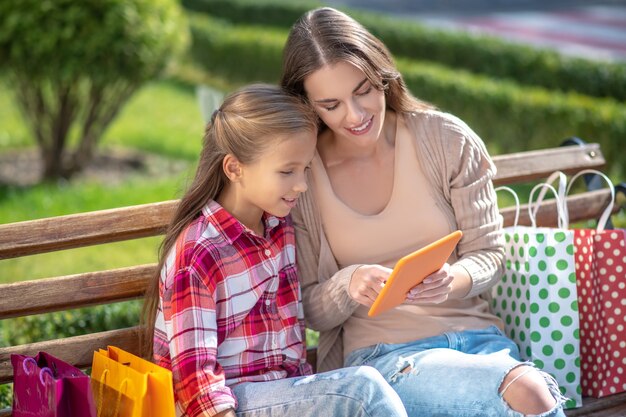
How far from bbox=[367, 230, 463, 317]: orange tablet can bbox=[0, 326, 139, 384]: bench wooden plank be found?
2.66 feet

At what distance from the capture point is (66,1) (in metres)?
7.00

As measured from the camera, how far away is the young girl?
2678mm

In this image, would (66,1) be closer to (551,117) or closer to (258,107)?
(551,117)

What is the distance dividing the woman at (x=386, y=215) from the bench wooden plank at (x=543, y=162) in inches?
20.3

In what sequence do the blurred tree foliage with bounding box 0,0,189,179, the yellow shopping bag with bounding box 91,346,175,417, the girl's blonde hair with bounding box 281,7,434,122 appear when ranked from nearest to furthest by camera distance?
the yellow shopping bag with bounding box 91,346,175,417 → the girl's blonde hair with bounding box 281,7,434,122 → the blurred tree foliage with bounding box 0,0,189,179

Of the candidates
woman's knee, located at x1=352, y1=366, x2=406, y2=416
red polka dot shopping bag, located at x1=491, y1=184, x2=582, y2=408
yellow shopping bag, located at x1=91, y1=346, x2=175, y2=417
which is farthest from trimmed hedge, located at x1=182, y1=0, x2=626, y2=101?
yellow shopping bag, located at x1=91, y1=346, x2=175, y2=417

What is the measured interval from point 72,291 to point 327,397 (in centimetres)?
85

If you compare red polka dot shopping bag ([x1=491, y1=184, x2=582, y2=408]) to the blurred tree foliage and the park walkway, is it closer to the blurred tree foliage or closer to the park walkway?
the blurred tree foliage

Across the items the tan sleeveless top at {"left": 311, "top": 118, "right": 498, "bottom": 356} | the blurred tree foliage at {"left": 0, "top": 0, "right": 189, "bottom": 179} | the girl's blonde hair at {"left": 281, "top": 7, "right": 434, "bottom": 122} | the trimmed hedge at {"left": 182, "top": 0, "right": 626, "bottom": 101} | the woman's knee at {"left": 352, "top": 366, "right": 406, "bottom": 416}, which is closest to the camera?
the woman's knee at {"left": 352, "top": 366, "right": 406, "bottom": 416}

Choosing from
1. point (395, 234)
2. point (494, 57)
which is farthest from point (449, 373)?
point (494, 57)

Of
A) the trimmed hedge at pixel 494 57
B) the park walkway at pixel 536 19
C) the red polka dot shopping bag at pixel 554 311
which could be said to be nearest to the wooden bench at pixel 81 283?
the red polka dot shopping bag at pixel 554 311

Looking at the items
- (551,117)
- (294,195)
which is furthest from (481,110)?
(294,195)

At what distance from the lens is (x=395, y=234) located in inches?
123

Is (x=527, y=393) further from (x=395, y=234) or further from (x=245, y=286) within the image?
(x=245, y=286)
